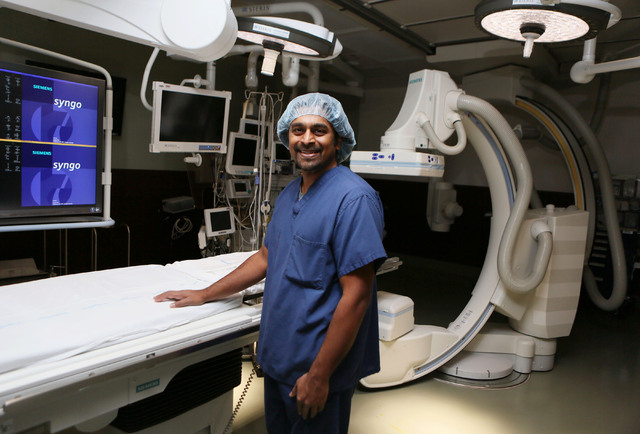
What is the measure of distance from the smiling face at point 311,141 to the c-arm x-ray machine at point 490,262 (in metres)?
1.18

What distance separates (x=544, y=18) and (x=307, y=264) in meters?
1.63

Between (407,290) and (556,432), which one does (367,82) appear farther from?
(556,432)

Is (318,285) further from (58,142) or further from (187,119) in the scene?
(187,119)

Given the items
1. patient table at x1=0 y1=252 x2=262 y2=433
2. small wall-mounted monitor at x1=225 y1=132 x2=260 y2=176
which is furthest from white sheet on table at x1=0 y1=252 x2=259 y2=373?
small wall-mounted monitor at x1=225 y1=132 x2=260 y2=176

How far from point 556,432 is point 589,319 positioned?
2.62 metres

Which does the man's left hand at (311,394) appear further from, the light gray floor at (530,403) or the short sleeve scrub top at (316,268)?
the light gray floor at (530,403)

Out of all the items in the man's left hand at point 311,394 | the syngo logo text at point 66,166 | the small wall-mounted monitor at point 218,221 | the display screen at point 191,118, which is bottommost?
the man's left hand at point 311,394

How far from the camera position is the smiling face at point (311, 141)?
157cm

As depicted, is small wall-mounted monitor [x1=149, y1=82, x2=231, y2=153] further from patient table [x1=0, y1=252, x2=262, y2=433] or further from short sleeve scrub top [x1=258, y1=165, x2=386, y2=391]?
short sleeve scrub top [x1=258, y1=165, x2=386, y2=391]

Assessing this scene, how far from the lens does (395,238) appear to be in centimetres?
739

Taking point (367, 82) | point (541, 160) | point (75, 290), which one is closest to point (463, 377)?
point (75, 290)

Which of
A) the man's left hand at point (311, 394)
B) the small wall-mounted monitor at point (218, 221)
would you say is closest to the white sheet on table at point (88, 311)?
the man's left hand at point (311, 394)

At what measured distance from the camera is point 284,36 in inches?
93.0

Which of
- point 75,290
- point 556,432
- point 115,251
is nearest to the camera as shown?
point 75,290
